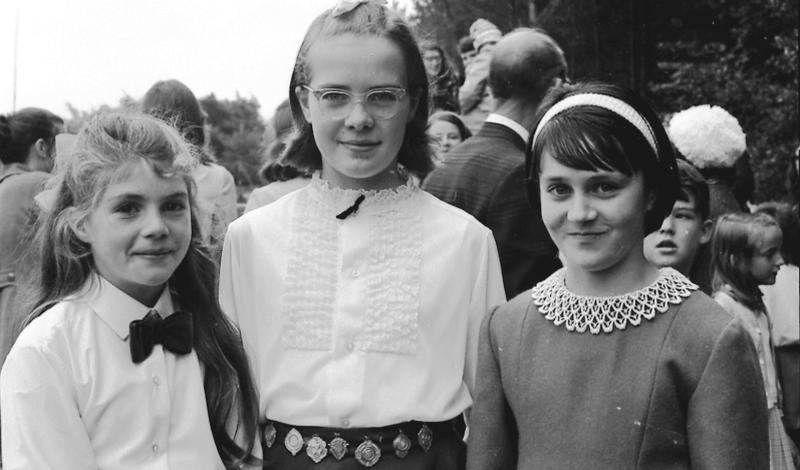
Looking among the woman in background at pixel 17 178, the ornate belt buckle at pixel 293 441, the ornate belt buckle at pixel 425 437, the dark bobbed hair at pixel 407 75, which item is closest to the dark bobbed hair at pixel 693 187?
the dark bobbed hair at pixel 407 75

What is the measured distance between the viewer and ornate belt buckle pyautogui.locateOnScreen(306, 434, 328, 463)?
9.69ft

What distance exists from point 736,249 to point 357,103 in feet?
8.70

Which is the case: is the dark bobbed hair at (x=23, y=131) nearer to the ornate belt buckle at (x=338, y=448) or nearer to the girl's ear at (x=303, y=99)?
the girl's ear at (x=303, y=99)

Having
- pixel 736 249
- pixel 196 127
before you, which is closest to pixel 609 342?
pixel 736 249

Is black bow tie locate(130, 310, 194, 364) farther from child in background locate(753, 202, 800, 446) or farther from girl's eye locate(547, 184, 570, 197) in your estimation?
child in background locate(753, 202, 800, 446)

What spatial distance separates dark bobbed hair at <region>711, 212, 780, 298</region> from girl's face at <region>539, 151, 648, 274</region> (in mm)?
2490

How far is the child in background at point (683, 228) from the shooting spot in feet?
15.0

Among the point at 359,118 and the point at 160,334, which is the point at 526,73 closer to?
the point at 359,118

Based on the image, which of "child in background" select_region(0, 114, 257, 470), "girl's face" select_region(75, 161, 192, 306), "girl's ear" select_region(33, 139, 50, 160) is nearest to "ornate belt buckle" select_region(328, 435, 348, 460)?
"child in background" select_region(0, 114, 257, 470)

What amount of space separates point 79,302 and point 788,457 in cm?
346

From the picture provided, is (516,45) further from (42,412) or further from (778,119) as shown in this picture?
(778,119)

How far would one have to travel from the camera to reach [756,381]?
2.51 m

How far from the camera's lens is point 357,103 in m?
3.11

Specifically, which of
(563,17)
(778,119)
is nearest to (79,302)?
(778,119)
